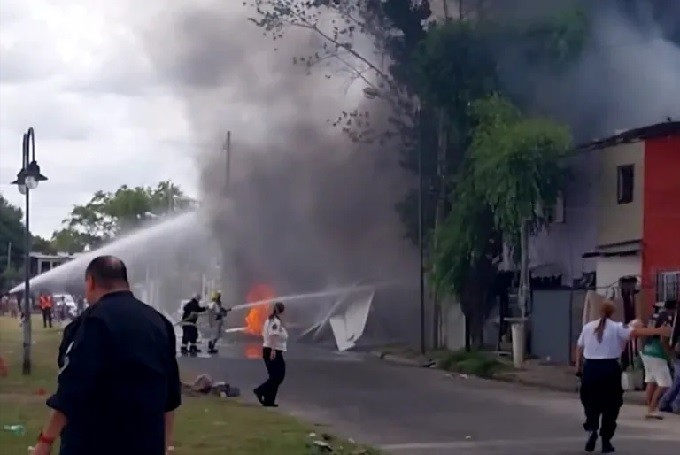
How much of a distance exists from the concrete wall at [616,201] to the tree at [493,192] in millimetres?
1176

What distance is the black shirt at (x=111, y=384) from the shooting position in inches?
209

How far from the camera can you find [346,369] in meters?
28.8

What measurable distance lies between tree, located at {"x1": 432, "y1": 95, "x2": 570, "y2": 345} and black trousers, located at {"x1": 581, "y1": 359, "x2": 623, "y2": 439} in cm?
1478

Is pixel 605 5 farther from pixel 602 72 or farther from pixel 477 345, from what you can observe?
pixel 477 345

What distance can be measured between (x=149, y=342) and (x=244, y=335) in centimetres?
4030

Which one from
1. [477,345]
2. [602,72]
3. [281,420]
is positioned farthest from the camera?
[602,72]

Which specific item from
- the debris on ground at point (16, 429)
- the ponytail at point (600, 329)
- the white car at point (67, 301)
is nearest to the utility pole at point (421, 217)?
the ponytail at point (600, 329)

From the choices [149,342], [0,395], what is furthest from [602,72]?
[149,342]

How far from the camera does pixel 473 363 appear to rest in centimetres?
2827

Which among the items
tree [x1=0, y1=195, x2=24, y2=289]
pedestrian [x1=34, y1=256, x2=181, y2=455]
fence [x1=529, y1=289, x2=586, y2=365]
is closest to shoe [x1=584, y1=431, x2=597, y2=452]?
pedestrian [x1=34, y1=256, x2=181, y2=455]

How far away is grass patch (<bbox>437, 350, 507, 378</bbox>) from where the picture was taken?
27.5m

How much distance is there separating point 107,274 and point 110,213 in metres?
105

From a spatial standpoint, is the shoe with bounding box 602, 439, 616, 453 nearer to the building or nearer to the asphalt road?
the asphalt road

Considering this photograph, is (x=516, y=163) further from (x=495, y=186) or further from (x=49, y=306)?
(x=49, y=306)
